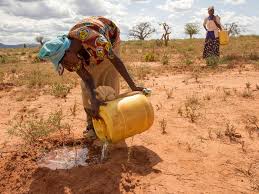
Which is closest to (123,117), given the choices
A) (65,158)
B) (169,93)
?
(65,158)

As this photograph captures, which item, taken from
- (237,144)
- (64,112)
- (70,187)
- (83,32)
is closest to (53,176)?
(70,187)

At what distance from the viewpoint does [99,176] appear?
3486 mm

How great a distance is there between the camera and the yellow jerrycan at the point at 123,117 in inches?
133

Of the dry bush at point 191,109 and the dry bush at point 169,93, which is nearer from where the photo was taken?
the dry bush at point 191,109

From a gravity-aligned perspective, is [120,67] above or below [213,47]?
below

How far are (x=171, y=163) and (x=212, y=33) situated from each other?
237 inches

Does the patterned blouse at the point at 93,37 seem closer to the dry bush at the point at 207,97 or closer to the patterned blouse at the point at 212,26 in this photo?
the dry bush at the point at 207,97

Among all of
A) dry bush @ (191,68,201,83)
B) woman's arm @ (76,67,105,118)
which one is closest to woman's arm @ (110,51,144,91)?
woman's arm @ (76,67,105,118)

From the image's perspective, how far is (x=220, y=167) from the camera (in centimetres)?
362

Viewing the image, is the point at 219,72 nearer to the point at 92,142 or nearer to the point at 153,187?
the point at 92,142

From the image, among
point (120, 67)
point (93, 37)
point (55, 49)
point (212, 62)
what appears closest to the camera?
point (55, 49)

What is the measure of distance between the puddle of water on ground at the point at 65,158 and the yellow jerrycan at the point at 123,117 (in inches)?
18.6

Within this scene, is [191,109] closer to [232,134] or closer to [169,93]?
[169,93]

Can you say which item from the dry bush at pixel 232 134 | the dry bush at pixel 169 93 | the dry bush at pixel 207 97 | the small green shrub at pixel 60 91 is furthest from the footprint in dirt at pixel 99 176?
the small green shrub at pixel 60 91
